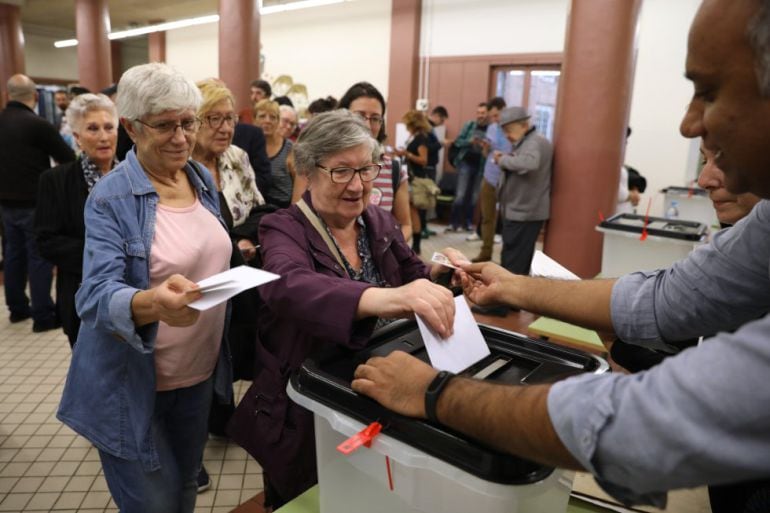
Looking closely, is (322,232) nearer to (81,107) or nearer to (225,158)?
(225,158)

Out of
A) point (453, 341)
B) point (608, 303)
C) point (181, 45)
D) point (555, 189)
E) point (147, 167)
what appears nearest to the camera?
point (453, 341)

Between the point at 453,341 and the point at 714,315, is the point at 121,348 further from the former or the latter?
the point at 714,315

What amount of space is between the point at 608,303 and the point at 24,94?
4513 mm

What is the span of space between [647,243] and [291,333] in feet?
8.81

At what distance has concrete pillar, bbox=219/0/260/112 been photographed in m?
6.75

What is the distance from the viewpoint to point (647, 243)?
332 cm

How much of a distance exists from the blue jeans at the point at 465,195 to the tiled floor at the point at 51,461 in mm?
5758

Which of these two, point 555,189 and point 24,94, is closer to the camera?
point 24,94

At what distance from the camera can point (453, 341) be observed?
1.12 m

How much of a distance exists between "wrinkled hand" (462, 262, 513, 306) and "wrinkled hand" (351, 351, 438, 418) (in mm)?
570

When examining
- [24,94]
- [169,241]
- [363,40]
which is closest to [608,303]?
[169,241]

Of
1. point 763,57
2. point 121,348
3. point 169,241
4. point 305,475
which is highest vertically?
point 763,57

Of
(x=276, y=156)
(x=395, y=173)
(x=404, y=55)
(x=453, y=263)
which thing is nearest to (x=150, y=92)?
(x=453, y=263)

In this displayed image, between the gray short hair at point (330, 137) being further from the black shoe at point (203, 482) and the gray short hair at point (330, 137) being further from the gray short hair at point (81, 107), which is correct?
the black shoe at point (203, 482)
